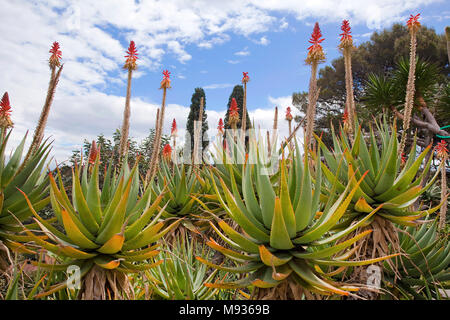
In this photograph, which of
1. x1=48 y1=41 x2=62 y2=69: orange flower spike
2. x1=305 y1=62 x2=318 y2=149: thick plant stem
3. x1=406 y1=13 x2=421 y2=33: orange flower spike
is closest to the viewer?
x1=305 y1=62 x2=318 y2=149: thick plant stem

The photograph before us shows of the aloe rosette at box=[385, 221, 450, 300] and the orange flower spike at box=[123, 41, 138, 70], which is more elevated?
the orange flower spike at box=[123, 41, 138, 70]

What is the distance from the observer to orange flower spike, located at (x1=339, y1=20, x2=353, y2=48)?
17.1ft

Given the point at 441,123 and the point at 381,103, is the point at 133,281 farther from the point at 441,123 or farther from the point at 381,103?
the point at 441,123

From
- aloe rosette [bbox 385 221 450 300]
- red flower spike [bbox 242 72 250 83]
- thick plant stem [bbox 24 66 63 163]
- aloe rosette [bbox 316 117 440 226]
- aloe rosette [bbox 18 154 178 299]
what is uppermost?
red flower spike [bbox 242 72 250 83]

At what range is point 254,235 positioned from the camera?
1.96 meters

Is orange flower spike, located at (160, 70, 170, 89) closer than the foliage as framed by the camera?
No

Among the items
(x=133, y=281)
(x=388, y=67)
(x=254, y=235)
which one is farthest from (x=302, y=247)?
(x=388, y=67)

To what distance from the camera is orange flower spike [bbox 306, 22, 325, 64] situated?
4520mm

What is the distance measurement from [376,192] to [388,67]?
2388cm

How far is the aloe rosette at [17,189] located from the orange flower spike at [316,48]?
146 inches

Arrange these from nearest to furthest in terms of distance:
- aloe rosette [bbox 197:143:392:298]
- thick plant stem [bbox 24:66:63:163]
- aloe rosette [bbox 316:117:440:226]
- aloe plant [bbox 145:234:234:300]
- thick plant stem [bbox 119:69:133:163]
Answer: aloe rosette [bbox 197:143:392:298], aloe plant [bbox 145:234:234:300], thick plant stem [bbox 24:66:63:163], aloe rosette [bbox 316:117:440:226], thick plant stem [bbox 119:69:133:163]

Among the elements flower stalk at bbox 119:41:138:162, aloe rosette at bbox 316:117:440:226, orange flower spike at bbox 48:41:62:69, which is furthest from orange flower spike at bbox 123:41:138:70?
aloe rosette at bbox 316:117:440:226

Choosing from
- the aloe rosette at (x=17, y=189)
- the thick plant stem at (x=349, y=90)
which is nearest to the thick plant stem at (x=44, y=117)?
the aloe rosette at (x=17, y=189)

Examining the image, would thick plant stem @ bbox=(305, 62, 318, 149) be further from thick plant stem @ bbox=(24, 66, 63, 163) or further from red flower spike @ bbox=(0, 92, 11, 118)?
red flower spike @ bbox=(0, 92, 11, 118)
